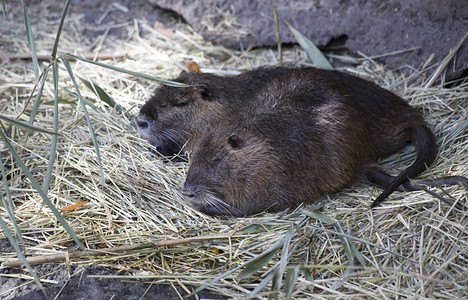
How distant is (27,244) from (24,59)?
2.36 metres

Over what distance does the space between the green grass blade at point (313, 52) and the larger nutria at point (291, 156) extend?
1096 millimetres

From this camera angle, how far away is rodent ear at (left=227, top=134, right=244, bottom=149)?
2803 mm

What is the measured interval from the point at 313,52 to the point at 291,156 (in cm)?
159

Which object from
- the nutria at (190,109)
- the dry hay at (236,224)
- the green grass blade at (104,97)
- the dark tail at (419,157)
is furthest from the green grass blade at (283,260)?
the green grass blade at (104,97)

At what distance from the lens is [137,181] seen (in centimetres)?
290

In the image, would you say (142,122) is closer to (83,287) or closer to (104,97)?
(104,97)

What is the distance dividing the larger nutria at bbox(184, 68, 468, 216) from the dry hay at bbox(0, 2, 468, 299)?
9 cm

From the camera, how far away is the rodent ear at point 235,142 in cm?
280

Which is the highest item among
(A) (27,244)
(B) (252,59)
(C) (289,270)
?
(B) (252,59)

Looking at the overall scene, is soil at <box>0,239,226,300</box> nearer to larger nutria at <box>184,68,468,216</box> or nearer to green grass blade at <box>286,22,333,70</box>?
larger nutria at <box>184,68,468,216</box>

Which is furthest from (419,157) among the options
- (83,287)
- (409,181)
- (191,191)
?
(83,287)

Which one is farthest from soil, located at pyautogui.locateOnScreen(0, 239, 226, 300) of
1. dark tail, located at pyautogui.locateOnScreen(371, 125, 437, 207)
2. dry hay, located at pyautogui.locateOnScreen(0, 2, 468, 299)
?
dark tail, located at pyautogui.locateOnScreen(371, 125, 437, 207)

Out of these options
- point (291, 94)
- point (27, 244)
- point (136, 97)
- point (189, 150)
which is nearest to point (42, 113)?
point (136, 97)

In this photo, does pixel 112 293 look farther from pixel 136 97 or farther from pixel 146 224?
pixel 136 97
